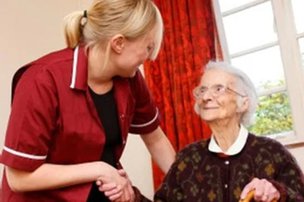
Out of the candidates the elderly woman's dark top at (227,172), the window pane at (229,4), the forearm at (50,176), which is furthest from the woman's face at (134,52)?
the window pane at (229,4)

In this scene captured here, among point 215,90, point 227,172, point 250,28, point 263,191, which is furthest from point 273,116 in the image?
point 263,191

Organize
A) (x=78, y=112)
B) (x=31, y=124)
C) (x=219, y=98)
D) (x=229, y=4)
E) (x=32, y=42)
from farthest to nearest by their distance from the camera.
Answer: (x=32, y=42) → (x=229, y=4) → (x=219, y=98) → (x=78, y=112) → (x=31, y=124)

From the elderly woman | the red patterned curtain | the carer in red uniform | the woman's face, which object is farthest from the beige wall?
the woman's face

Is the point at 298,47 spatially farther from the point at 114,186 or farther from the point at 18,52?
the point at 18,52

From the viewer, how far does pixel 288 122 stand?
2.46 m

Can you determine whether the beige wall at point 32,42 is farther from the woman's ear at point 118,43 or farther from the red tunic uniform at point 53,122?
Answer: the woman's ear at point 118,43

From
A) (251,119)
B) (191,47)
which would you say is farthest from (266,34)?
(251,119)

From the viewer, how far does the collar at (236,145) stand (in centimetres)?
159

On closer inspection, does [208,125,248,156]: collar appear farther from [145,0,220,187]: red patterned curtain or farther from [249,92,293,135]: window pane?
[249,92,293,135]: window pane

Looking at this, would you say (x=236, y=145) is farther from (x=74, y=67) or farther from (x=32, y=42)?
(x=32, y=42)

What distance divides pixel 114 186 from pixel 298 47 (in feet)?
5.03

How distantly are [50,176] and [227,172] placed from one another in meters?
0.62

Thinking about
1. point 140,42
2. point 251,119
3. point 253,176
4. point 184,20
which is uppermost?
point 184,20

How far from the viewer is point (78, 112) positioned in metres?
1.35
